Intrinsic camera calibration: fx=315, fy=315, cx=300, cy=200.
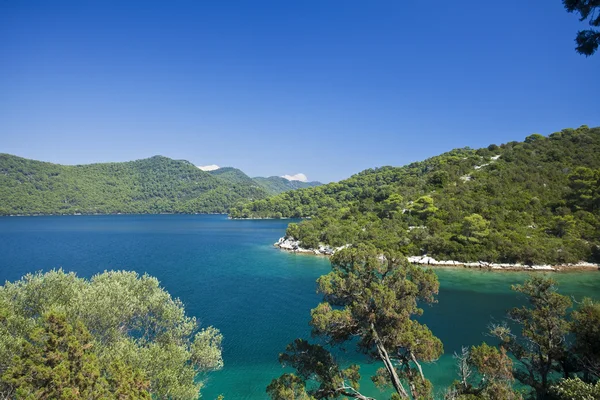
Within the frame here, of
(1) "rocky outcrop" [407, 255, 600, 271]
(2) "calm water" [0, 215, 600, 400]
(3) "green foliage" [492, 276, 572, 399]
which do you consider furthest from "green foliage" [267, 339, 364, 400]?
(1) "rocky outcrop" [407, 255, 600, 271]

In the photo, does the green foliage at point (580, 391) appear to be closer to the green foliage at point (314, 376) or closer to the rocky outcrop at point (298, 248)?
the green foliage at point (314, 376)

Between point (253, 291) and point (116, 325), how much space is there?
86.7ft

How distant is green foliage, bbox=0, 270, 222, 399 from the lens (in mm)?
12293

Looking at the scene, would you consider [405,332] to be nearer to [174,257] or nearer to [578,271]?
[578,271]

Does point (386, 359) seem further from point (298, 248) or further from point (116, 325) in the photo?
point (298, 248)

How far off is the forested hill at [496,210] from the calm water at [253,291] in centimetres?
744

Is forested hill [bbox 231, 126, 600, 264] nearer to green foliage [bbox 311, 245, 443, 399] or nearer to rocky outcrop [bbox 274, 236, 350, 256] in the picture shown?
rocky outcrop [bbox 274, 236, 350, 256]

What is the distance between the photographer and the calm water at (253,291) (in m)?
22.3

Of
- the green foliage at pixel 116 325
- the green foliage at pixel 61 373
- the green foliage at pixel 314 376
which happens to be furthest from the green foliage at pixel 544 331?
the green foliage at pixel 61 373

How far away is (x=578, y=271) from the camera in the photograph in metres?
48.9

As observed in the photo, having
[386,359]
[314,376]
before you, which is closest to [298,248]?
[314,376]

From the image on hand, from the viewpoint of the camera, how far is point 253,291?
41375 mm

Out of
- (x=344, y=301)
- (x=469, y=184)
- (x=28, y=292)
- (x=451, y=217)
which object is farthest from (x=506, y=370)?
(x=469, y=184)

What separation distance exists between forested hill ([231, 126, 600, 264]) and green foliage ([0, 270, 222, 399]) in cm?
4827
